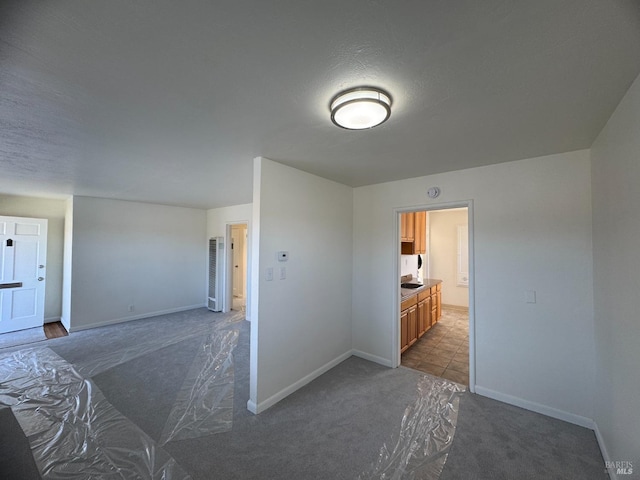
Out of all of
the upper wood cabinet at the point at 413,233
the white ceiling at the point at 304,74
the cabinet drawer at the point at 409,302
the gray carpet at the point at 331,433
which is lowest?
the gray carpet at the point at 331,433

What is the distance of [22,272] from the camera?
449 centimetres

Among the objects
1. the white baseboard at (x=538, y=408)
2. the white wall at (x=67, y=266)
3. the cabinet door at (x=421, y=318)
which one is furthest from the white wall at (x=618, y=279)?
the white wall at (x=67, y=266)

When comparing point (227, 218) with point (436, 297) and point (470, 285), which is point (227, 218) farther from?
point (470, 285)

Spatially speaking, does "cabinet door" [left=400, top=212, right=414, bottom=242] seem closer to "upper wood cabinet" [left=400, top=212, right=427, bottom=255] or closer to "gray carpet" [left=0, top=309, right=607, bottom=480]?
"upper wood cabinet" [left=400, top=212, right=427, bottom=255]

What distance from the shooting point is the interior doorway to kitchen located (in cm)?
339

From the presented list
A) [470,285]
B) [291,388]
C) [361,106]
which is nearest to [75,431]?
[291,388]

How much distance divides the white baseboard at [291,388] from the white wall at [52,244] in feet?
16.8

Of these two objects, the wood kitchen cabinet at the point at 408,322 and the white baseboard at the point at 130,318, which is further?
the white baseboard at the point at 130,318

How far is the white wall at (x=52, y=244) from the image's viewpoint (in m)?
4.75

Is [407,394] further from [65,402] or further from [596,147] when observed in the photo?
[65,402]

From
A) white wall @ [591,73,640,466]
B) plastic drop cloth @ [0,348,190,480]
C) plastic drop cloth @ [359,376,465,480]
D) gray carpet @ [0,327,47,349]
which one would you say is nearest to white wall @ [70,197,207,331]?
gray carpet @ [0,327,47,349]

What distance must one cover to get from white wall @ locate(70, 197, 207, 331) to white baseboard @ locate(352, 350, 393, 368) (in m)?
4.32

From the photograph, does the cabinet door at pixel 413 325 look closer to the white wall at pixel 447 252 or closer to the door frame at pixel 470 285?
the door frame at pixel 470 285

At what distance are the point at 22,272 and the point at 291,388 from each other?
17.5 feet
